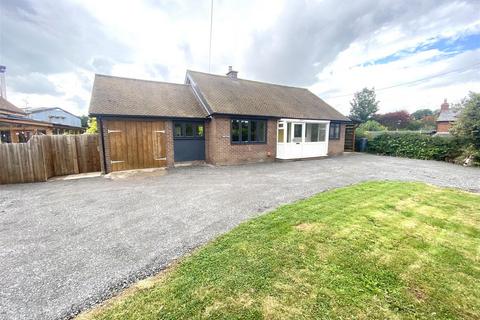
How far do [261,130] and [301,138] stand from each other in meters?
2.94

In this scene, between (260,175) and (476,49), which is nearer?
(260,175)

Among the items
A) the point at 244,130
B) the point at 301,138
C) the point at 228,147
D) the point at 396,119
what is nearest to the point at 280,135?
the point at 301,138

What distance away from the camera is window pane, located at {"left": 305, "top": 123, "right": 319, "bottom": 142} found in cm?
1395

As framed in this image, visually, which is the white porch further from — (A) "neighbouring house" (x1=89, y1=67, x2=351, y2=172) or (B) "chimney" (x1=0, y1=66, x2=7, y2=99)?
(B) "chimney" (x1=0, y1=66, x2=7, y2=99)

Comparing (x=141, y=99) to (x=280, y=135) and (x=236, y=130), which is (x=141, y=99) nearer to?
(x=236, y=130)

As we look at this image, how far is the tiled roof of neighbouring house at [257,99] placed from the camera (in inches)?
472

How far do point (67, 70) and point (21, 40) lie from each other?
9477 mm

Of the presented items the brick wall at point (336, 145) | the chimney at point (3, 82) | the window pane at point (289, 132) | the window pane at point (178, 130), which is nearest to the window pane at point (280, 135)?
the window pane at point (289, 132)

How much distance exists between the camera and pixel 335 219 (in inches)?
159

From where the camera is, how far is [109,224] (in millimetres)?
4270

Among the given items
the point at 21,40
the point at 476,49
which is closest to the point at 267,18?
the point at 21,40

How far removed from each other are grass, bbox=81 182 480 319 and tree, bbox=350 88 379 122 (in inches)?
1565

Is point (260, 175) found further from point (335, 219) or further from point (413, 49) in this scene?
point (413, 49)

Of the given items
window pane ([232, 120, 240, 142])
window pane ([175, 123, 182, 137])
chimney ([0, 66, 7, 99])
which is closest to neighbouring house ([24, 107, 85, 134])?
chimney ([0, 66, 7, 99])
